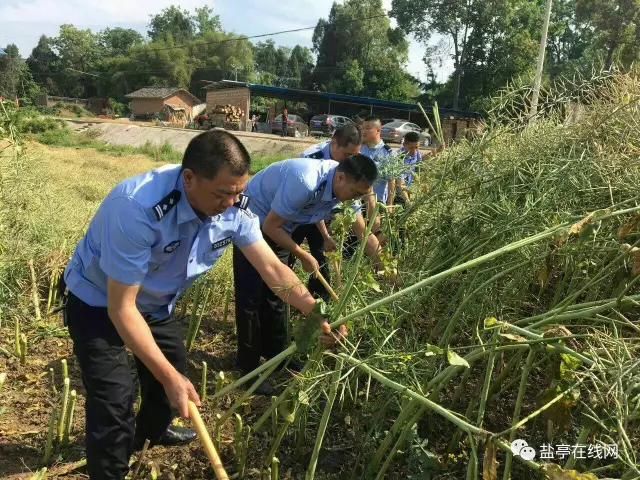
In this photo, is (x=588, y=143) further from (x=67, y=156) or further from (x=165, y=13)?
(x=165, y=13)

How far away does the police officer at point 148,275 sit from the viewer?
6.33ft

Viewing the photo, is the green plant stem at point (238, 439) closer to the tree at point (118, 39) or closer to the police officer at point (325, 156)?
the police officer at point (325, 156)

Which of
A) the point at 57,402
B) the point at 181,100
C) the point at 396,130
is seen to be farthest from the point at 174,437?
the point at 181,100

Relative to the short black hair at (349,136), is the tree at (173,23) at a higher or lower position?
higher

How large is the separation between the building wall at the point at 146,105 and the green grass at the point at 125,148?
21.2 metres

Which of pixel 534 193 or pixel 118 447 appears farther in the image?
pixel 534 193

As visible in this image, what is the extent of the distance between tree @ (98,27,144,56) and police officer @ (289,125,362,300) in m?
86.6

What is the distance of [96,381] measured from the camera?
217cm

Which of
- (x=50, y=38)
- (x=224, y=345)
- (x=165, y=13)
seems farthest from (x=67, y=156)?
(x=165, y=13)

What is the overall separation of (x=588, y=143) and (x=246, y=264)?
79.9 inches

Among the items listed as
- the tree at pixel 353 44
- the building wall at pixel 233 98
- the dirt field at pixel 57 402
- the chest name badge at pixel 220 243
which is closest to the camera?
the chest name badge at pixel 220 243

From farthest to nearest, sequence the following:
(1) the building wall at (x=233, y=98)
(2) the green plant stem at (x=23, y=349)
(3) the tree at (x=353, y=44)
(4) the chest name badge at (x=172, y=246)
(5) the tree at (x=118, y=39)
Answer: (5) the tree at (x=118, y=39), (3) the tree at (x=353, y=44), (1) the building wall at (x=233, y=98), (2) the green plant stem at (x=23, y=349), (4) the chest name badge at (x=172, y=246)

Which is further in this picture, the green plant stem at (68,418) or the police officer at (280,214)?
the police officer at (280,214)

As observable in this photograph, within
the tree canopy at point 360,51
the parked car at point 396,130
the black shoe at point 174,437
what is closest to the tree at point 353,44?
the tree canopy at point 360,51
